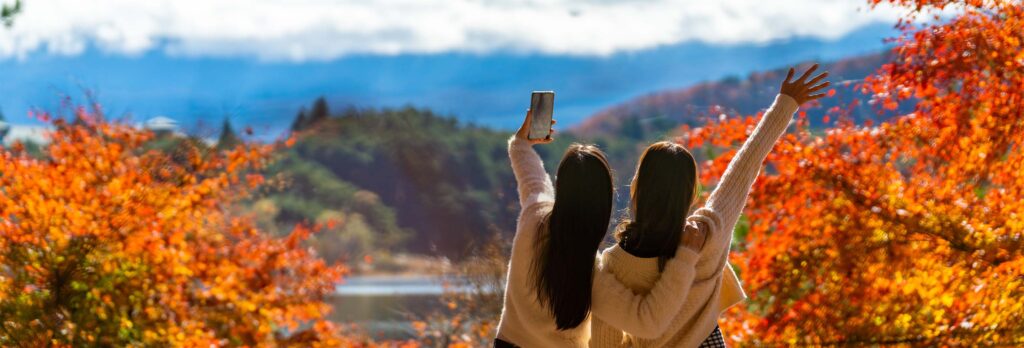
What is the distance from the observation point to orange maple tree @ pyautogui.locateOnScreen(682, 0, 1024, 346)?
15.7 ft

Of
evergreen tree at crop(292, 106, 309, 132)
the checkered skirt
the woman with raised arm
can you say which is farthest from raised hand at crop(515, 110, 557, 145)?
evergreen tree at crop(292, 106, 309, 132)

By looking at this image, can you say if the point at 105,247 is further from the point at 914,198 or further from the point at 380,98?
the point at 380,98

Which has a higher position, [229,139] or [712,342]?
[712,342]

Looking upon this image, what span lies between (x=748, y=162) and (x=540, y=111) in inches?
19.4

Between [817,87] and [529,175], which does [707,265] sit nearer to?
[529,175]

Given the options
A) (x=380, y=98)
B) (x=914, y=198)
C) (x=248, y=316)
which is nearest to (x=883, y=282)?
(x=914, y=198)

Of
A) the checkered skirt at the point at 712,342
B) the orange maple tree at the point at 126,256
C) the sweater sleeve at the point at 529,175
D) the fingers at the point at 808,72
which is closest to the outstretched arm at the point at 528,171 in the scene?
the sweater sleeve at the point at 529,175

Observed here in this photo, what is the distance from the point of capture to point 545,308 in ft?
7.76

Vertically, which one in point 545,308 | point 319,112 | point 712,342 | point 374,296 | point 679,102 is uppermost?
point 545,308

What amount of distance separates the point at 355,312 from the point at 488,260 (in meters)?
19.8

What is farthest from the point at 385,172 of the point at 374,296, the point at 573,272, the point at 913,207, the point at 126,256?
the point at 573,272

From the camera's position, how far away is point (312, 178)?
28.7 metres

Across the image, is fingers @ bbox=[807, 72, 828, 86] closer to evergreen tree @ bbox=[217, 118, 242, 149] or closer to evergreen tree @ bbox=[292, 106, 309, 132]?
evergreen tree @ bbox=[217, 118, 242, 149]

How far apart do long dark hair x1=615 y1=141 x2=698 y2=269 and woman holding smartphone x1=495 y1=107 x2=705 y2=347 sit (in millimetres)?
48
